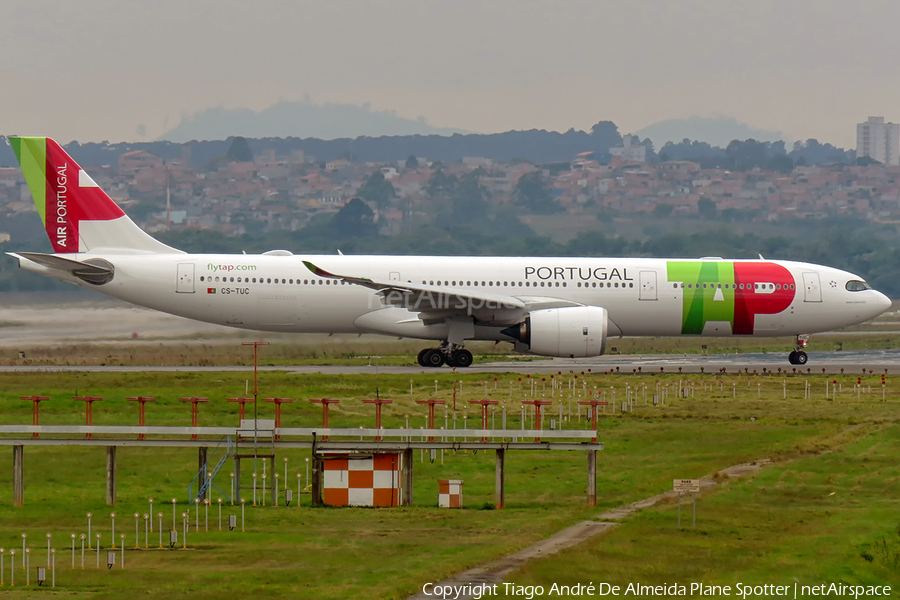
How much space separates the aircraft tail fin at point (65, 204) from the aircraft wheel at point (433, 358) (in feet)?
35.5

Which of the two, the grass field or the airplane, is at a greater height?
the airplane

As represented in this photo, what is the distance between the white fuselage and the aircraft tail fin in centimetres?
70

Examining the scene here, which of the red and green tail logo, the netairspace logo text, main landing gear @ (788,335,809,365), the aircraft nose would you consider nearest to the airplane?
the red and green tail logo

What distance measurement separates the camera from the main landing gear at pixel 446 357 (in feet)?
143

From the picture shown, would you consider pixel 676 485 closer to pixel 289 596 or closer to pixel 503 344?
pixel 289 596

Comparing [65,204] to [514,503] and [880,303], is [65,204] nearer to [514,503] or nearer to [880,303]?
[514,503]

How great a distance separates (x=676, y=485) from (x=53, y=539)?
32.2 feet

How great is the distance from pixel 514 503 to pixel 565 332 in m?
18.3

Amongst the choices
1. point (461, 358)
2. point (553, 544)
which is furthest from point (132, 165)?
point (553, 544)

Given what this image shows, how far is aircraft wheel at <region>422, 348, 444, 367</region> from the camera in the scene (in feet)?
144

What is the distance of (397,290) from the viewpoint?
135 feet

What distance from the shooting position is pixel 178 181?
185 m

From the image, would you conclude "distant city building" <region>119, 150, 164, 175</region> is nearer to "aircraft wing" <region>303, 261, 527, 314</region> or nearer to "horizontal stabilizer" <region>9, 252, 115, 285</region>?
"horizontal stabilizer" <region>9, 252, 115, 285</region>

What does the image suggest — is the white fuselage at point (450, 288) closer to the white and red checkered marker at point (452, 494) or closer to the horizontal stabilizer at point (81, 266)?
the horizontal stabilizer at point (81, 266)
